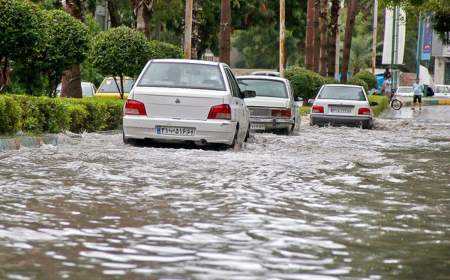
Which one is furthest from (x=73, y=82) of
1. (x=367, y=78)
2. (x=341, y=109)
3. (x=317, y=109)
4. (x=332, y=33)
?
(x=367, y=78)

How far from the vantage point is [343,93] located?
95.7ft

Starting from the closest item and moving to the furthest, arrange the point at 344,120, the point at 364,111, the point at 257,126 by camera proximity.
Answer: the point at 257,126 < the point at 344,120 < the point at 364,111

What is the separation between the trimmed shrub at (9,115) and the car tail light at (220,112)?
117 inches

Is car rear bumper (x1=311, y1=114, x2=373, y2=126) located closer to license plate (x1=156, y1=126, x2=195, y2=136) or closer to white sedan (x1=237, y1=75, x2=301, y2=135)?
white sedan (x1=237, y1=75, x2=301, y2=135)

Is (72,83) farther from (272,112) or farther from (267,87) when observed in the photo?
(272,112)

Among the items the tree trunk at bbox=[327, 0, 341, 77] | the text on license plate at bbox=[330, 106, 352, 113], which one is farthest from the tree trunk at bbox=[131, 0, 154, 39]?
the tree trunk at bbox=[327, 0, 341, 77]

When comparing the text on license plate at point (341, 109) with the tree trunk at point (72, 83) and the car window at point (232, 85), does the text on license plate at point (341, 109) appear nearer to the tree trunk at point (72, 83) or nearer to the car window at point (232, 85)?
the tree trunk at point (72, 83)

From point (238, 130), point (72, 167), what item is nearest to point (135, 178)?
point (72, 167)

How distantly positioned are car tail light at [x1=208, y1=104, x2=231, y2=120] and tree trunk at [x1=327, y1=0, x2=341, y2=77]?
3326cm

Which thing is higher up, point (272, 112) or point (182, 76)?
point (182, 76)

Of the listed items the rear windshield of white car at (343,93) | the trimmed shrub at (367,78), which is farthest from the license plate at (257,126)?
the trimmed shrub at (367,78)

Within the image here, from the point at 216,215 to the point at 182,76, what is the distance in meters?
7.49

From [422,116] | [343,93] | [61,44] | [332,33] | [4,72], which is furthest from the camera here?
[332,33]

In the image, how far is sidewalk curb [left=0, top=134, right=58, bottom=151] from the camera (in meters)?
14.5
